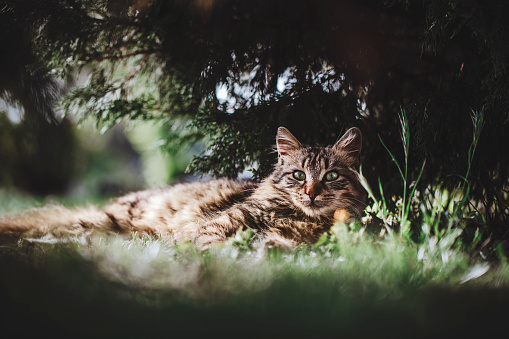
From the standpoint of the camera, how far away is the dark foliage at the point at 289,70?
2.10m

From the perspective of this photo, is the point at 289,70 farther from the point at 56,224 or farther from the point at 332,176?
the point at 56,224

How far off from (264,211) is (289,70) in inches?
38.7

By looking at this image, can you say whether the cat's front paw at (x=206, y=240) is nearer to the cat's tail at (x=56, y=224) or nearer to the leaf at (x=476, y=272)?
the cat's tail at (x=56, y=224)

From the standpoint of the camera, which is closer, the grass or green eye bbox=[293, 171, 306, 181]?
the grass

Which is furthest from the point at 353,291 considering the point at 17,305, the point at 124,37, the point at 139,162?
the point at 139,162

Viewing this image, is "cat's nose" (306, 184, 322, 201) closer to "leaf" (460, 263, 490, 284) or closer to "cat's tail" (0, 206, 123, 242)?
"leaf" (460, 263, 490, 284)

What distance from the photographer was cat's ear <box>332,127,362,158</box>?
2105mm

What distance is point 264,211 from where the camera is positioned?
2174 mm

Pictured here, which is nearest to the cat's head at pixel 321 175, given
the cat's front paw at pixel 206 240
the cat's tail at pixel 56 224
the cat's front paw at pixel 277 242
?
the cat's front paw at pixel 277 242

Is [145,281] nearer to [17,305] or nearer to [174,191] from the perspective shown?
[17,305]

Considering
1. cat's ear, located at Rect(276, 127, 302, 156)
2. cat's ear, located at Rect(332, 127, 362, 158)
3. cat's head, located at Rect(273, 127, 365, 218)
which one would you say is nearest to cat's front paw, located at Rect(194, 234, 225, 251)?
A: cat's head, located at Rect(273, 127, 365, 218)

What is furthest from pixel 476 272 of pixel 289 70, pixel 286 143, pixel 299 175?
pixel 289 70

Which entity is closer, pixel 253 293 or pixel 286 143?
pixel 253 293

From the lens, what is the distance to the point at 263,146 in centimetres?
246
